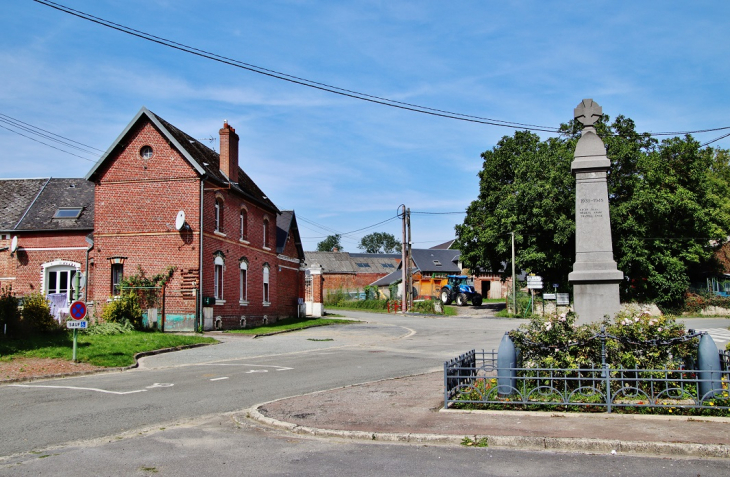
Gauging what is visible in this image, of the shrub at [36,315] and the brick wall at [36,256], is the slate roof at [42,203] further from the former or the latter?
the shrub at [36,315]

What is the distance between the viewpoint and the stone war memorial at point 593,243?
461 inches

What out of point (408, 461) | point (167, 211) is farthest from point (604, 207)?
point (167, 211)

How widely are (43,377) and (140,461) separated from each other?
29.6ft

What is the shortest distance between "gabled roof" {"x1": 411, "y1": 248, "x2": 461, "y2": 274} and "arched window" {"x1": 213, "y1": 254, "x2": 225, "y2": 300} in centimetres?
4466

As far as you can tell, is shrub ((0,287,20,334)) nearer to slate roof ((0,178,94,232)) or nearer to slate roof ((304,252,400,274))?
slate roof ((0,178,94,232))

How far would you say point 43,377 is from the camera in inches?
570

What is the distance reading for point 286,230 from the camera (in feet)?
130

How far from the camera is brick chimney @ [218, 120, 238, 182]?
31406 mm

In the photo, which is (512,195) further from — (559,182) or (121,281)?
(121,281)

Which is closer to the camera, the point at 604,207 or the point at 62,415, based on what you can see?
the point at 62,415

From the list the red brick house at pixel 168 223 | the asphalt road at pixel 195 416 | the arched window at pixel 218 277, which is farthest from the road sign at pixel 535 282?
the arched window at pixel 218 277

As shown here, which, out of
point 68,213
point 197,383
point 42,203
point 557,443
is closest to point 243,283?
point 68,213

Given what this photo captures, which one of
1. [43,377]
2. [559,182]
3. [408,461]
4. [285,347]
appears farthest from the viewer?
[559,182]

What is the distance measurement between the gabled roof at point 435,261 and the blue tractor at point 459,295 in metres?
16.1
